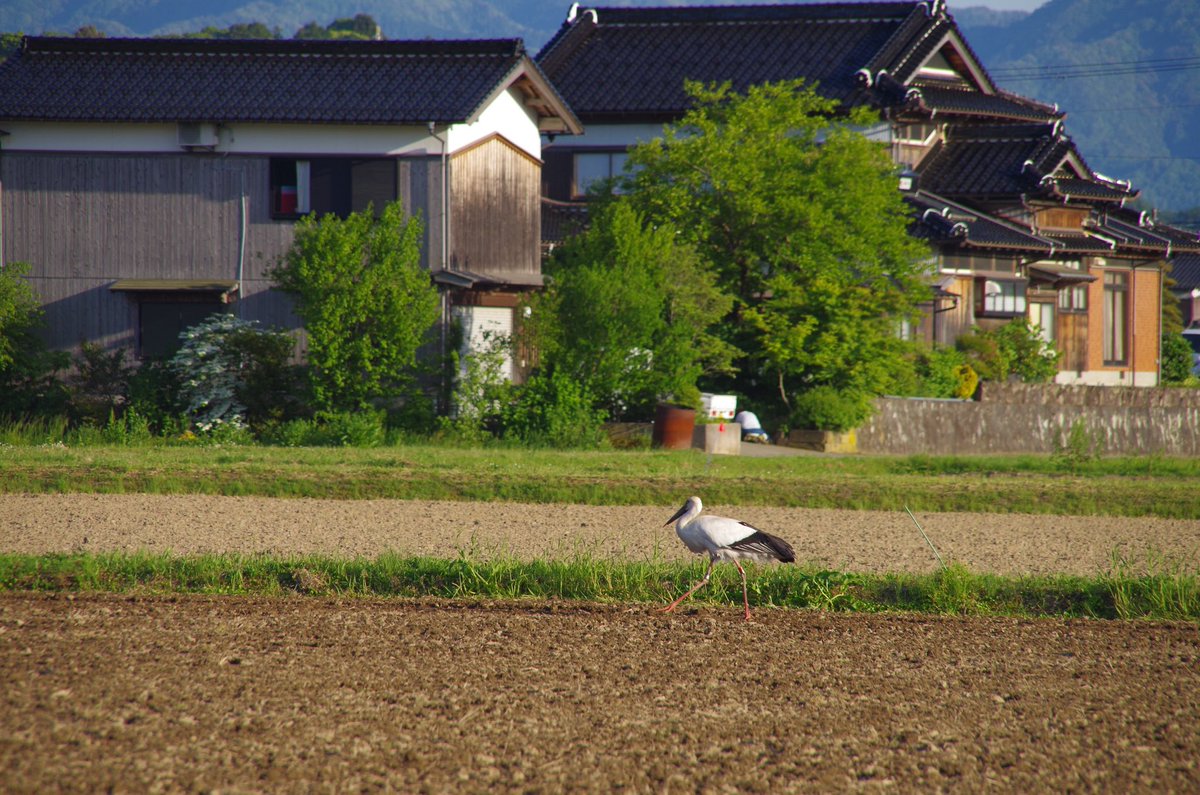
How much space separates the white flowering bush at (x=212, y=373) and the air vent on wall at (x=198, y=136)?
10.6 feet

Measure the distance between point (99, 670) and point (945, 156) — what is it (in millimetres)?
30238

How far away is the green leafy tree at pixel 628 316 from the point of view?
1959 centimetres

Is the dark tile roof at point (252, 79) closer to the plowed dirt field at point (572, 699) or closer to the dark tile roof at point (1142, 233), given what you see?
the plowed dirt field at point (572, 699)

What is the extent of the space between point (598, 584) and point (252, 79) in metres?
14.8

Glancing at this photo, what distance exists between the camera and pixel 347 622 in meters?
8.36

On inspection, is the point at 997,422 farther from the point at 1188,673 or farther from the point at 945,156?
the point at 1188,673

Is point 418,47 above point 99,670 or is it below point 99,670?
above

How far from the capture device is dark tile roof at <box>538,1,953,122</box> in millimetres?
31641

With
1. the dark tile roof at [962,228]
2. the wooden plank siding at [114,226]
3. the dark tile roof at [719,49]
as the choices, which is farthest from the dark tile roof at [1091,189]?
the wooden plank siding at [114,226]

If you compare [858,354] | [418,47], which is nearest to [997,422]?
[858,354]

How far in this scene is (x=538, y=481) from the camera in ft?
48.6

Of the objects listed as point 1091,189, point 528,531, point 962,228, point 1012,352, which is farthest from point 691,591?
point 1091,189

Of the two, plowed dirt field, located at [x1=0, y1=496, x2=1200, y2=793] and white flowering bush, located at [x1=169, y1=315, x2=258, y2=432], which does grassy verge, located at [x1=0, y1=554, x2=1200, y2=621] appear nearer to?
plowed dirt field, located at [x1=0, y1=496, x2=1200, y2=793]

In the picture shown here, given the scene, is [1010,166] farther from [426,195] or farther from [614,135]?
[426,195]
